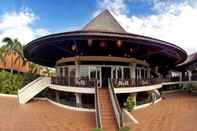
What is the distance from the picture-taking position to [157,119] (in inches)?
637

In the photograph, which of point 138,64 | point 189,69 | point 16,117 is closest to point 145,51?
point 138,64

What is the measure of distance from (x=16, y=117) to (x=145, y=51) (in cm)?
1354

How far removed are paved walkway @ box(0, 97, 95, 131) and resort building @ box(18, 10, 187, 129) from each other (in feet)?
4.66

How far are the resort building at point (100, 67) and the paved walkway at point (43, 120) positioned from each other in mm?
1422

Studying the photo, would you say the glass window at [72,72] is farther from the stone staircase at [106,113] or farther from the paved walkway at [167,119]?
the paved walkway at [167,119]

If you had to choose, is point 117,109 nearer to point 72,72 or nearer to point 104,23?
point 72,72

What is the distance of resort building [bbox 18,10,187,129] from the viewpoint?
61.3 feet

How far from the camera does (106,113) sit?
51.1ft

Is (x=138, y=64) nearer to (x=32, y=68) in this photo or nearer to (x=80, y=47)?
(x=80, y=47)

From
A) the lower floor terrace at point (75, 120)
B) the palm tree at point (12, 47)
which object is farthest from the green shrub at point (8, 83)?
the palm tree at point (12, 47)

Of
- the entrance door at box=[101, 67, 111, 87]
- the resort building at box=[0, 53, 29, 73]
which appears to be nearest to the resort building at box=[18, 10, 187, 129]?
the entrance door at box=[101, 67, 111, 87]

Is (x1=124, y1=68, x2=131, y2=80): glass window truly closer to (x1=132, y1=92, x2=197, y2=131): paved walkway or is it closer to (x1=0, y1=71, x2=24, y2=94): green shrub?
(x1=132, y1=92, x2=197, y2=131): paved walkway

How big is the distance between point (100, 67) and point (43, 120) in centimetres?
788

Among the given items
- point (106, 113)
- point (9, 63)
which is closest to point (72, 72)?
point (106, 113)
